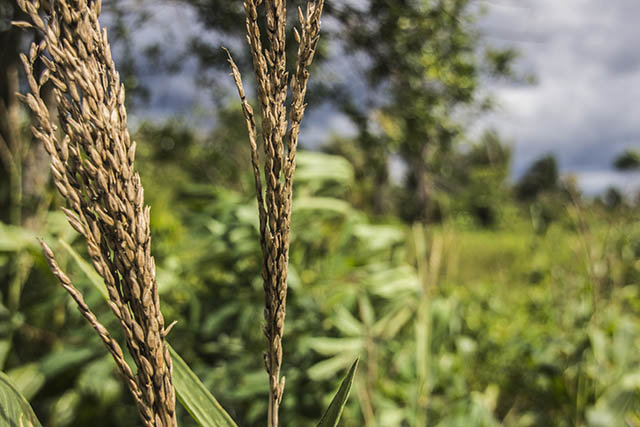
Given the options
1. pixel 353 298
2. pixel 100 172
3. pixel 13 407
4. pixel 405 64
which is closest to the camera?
pixel 100 172

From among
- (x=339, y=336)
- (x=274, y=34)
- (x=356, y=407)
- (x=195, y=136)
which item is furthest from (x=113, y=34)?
(x=274, y=34)

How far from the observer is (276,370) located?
42 centimetres

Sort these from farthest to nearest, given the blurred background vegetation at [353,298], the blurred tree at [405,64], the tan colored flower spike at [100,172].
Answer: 1. the blurred tree at [405,64]
2. the blurred background vegetation at [353,298]
3. the tan colored flower spike at [100,172]

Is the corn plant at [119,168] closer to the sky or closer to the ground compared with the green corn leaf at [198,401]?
closer to the sky

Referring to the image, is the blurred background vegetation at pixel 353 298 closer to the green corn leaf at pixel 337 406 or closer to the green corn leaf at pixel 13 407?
the green corn leaf at pixel 13 407

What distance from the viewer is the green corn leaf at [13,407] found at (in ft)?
1.48

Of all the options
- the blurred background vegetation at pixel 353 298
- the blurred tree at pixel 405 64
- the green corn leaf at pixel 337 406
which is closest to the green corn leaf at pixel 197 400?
the green corn leaf at pixel 337 406

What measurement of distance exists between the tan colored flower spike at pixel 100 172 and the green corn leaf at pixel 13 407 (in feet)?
0.58

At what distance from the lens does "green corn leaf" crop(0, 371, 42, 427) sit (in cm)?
45

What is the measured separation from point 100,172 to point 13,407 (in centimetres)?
31

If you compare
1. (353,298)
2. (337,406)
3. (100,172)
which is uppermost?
(100,172)

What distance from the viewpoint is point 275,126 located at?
40 cm

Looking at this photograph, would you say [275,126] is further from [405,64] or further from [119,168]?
[405,64]

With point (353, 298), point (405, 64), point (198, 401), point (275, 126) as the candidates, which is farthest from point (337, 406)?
point (405, 64)
